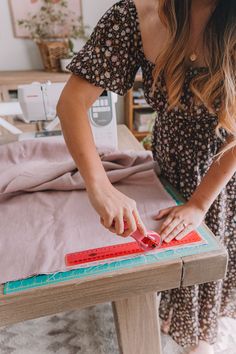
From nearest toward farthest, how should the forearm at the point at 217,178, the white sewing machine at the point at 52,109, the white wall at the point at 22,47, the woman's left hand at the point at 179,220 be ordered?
the woman's left hand at the point at 179,220, the forearm at the point at 217,178, the white sewing machine at the point at 52,109, the white wall at the point at 22,47

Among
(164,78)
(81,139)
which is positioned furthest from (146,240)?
(164,78)

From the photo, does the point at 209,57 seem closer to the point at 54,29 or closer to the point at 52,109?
the point at 52,109

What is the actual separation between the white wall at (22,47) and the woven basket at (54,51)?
0.72 ft

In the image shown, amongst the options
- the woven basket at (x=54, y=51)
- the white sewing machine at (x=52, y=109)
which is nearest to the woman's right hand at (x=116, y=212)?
the white sewing machine at (x=52, y=109)

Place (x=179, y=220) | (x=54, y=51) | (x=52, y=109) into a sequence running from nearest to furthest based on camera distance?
1. (x=179, y=220)
2. (x=52, y=109)
3. (x=54, y=51)

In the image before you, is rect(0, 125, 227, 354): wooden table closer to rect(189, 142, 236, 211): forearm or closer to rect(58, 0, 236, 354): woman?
rect(58, 0, 236, 354): woman

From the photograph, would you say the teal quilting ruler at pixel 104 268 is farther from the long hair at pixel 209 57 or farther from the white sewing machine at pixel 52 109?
the white sewing machine at pixel 52 109

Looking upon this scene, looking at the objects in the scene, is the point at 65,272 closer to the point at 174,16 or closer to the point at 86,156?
the point at 86,156

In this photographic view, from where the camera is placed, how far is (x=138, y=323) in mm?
777

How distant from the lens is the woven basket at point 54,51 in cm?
239

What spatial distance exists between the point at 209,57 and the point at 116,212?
0.41 m

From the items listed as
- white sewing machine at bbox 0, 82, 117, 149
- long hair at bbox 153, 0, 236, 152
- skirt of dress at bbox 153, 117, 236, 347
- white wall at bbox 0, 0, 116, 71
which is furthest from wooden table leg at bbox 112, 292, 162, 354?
white wall at bbox 0, 0, 116, 71

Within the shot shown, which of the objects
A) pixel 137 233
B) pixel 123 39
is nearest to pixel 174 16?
pixel 123 39

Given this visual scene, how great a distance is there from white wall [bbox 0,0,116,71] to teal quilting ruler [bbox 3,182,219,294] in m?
2.49
